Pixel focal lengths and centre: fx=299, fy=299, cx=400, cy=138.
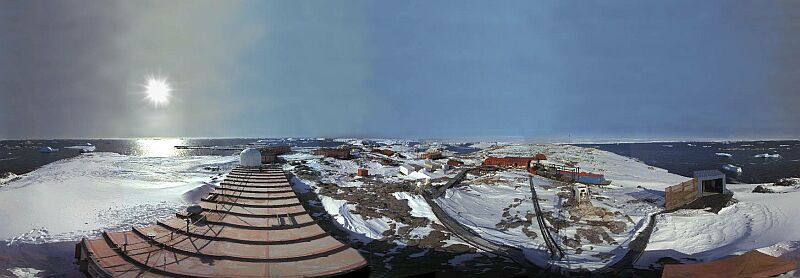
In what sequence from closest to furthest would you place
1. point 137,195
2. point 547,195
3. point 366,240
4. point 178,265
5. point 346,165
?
point 178,265, point 137,195, point 366,240, point 547,195, point 346,165

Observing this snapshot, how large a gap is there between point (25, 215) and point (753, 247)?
34.2 ft

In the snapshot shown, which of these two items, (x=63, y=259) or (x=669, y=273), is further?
(x=63, y=259)

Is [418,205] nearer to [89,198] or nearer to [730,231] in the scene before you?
[730,231]

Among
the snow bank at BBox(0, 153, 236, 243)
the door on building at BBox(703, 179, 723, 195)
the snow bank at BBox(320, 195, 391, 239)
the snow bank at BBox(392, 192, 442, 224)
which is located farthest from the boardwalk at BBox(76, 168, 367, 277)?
the door on building at BBox(703, 179, 723, 195)

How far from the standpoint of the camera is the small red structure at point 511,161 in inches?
382

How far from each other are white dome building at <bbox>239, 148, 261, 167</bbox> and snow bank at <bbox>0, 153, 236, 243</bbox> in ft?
6.81

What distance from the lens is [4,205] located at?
4527 millimetres

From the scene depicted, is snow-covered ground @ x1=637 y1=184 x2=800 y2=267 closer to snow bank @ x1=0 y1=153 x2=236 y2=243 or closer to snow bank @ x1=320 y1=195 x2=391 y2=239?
snow bank @ x1=320 y1=195 x2=391 y2=239

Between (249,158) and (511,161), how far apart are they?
803cm

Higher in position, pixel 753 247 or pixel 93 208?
pixel 93 208

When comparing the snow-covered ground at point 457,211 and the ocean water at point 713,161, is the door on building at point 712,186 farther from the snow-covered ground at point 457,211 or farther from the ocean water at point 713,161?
the ocean water at point 713,161

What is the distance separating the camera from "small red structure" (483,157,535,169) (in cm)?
970

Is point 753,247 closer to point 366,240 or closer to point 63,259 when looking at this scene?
point 366,240

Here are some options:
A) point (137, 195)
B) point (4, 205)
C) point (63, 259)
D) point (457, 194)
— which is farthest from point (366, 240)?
point (4, 205)
